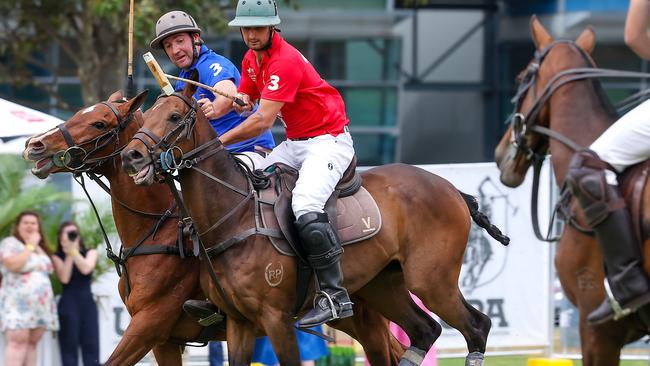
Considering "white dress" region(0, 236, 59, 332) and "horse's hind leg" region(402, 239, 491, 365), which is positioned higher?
"horse's hind leg" region(402, 239, 491, 365)

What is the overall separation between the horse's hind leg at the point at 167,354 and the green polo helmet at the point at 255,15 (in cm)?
238

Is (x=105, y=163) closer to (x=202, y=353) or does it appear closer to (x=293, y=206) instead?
(x=293, y=206)

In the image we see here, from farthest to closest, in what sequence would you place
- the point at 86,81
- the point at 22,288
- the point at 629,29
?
the point at 86,81
the point at 22,288
the point at 629,29

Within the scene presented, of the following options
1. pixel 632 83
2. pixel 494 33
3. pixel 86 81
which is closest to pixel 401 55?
pixel 494 33

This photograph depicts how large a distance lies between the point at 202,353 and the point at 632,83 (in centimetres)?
1420

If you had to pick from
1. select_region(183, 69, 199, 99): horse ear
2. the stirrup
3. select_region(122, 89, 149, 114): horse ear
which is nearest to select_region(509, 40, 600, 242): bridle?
select_region(183, 69, 199, 99): horse ear

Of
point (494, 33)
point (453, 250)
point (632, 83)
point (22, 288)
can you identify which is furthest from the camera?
point (494, 33)

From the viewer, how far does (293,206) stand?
7.91 m

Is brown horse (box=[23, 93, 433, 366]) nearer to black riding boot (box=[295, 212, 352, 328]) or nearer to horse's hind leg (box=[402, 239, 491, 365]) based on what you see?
black riding boot (box=[295, 212, 352, 328])

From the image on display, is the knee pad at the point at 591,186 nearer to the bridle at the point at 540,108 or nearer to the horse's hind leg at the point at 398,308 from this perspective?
the bridle at the point at 540,108

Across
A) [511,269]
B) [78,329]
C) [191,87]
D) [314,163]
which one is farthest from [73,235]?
[511,269]

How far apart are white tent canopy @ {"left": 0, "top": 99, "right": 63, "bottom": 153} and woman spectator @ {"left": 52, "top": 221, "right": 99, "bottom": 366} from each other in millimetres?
957

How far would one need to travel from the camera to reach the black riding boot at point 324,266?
7777mm

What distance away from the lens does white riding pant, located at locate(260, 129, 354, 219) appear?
7.91m
